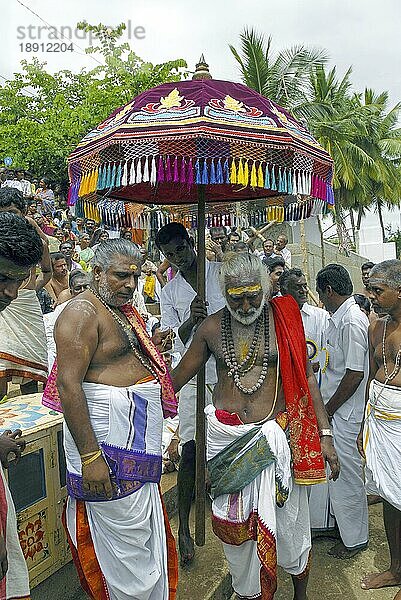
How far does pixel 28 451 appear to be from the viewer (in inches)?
120

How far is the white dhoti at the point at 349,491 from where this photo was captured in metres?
4.20

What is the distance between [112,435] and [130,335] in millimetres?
506

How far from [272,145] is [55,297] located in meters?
4.45

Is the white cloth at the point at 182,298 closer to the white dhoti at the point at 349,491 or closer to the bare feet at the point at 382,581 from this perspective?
the white dhoti at the point at 349,491

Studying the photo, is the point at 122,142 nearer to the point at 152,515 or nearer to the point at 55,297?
the point at 152,515

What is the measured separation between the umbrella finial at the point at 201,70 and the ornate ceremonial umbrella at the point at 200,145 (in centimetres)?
2

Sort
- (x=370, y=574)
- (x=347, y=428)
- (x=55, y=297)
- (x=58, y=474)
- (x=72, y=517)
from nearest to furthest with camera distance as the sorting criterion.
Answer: (x=72, y=517)
(x=58, y=474)
(x=370, y=574)
(x=347, y=428)
(x=55, y=297)

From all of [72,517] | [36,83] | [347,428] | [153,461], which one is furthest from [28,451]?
[36,83]

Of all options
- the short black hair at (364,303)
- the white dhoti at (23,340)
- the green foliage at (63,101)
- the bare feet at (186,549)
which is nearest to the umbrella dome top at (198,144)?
the white dhoti at (23,340)

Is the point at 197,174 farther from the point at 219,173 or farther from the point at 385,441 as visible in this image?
the point at 385,441

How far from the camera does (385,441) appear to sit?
3.44 m

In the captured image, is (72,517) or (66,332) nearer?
(66,332)

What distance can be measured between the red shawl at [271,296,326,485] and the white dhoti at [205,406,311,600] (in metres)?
0.08

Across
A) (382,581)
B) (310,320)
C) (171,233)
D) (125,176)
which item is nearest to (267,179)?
(125,176)
